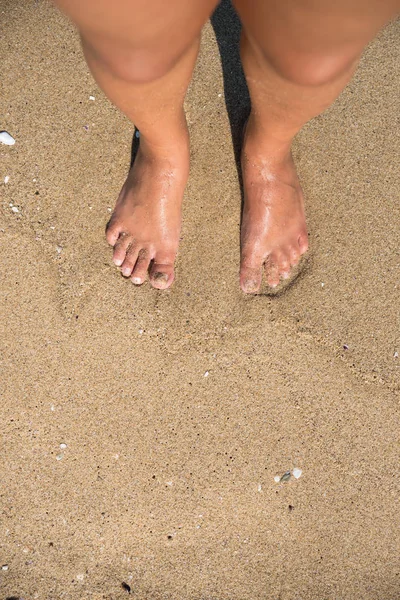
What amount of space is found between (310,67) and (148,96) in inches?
13.6

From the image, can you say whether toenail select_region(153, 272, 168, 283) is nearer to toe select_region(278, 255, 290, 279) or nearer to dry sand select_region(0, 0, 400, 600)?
dry sand select_region(0, 0, 400, 600)

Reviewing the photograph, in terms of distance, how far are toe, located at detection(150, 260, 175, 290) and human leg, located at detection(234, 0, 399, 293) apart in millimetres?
218

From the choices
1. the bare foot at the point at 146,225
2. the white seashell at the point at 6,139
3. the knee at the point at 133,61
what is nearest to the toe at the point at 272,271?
the bare foot at the point at 146,225

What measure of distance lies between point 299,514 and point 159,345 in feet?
2.12

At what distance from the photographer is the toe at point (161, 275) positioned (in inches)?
64.2

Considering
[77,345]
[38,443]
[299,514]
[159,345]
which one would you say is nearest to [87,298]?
[77,345]

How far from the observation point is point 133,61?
39.8 inches

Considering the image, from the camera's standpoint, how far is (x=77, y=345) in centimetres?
162

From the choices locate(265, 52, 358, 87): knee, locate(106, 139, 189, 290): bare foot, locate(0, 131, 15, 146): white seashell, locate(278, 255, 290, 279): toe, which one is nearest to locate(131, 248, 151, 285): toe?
locate(106, 139, 189, 290): bare foot

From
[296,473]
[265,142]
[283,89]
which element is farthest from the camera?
[296,473]

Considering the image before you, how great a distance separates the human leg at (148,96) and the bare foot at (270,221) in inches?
8.1

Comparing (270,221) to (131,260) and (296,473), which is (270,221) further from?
(296,473)

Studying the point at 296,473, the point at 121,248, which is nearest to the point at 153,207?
the point at 121,248

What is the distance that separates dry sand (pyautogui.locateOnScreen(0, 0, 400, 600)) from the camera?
1.56 meters
